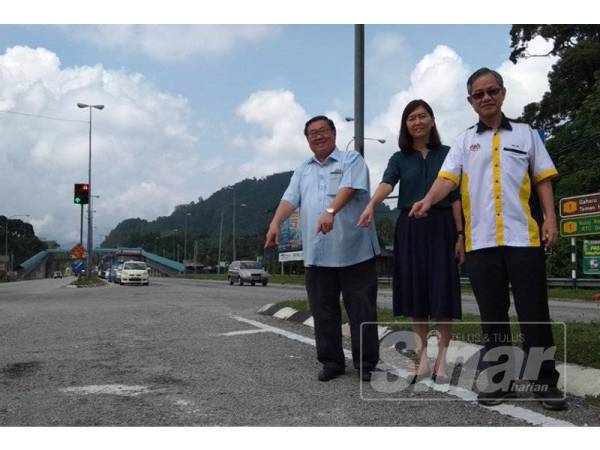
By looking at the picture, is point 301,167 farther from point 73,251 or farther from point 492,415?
point 73,251

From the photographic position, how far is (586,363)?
4004mm

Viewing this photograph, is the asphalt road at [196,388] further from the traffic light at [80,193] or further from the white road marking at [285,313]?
the traffic light at [80,193]

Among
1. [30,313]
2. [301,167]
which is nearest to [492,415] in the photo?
[301,167]

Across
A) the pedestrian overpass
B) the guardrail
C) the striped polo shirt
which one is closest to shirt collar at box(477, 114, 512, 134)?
the striped polo shirt

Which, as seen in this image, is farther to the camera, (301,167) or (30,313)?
(30,313)

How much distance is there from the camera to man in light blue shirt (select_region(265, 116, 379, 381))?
437cm

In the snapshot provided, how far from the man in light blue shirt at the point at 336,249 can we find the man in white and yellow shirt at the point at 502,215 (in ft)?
2.61

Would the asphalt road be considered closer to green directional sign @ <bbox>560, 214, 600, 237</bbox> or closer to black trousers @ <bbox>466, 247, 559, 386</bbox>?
black trousers @ <bbox>466, 247, 559, 386</bbox>

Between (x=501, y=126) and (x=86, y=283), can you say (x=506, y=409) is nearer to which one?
(x=501, y=126)

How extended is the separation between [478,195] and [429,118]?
0.76 m

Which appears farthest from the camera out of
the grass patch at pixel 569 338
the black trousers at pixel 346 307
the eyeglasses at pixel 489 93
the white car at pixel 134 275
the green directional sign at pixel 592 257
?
the white car at pixel 134 275

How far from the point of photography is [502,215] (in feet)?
11.7

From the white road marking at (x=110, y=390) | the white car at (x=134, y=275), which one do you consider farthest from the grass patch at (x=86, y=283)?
the white road marking at (x=110, y=390)

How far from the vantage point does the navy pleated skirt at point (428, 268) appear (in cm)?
404
